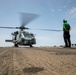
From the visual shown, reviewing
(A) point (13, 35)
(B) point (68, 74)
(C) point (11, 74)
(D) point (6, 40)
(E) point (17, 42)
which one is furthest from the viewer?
(D) point (6, 40)

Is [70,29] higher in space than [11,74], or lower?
higher

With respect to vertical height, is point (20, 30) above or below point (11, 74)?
above

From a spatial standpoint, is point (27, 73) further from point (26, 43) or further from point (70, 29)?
point (26, 43)

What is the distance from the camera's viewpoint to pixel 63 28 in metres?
15.5

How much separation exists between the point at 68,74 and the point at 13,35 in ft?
106

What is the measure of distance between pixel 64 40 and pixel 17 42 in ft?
58.3

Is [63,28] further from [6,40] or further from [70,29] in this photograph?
[6,40]

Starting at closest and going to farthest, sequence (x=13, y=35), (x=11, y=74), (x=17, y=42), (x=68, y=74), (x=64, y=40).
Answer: (x=68, y=74) < (x=11, y=74) < (x=64, y=40) < (x=17, y=42) < (x=13, y=35)

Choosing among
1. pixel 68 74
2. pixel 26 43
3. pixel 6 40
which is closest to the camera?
pixel 68 74

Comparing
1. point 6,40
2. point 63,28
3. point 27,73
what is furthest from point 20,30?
point 27,73

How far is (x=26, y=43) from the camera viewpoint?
29.9 metres

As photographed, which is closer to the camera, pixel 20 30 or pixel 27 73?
pixel 27 73

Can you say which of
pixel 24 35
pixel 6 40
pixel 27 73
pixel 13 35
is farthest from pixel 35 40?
pixel 27 73

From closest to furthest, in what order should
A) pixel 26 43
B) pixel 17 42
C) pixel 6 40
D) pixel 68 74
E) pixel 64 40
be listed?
pixel 68 74 → pixel 64 40 → pixel 26 43 → pixel 17 42 → pixel 6 40
